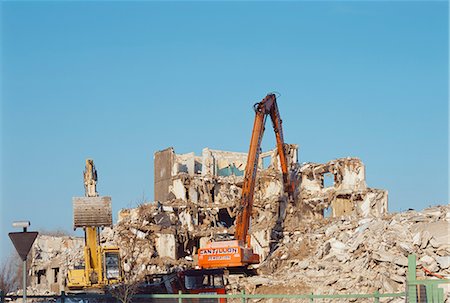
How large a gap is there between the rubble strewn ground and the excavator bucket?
25.3ft

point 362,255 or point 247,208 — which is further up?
point 247,208

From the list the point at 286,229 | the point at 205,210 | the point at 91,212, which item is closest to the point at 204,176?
the point at 205,210

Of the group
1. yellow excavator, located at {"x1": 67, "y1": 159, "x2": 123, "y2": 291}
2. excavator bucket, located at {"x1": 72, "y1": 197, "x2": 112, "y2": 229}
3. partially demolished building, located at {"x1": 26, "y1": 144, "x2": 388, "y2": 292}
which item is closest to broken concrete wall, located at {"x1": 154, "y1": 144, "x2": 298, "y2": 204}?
partially demolished building, located at {"x1": 26, "y1": 144, "x2": 388, "y2": 292}

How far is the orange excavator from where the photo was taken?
3212 cm

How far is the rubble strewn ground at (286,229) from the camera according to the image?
3017 centimetres

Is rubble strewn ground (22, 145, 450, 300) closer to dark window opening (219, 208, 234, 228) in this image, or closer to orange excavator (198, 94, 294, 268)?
dark window opening (219, 208, 234, 228)

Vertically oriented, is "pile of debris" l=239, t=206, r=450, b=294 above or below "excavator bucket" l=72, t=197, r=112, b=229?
below

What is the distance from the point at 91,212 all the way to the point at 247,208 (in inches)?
475

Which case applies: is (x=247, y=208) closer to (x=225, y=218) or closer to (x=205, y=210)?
(x=205, y=210)

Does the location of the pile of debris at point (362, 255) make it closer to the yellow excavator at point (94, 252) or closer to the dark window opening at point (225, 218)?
the yellow excavator at point (94, 252)

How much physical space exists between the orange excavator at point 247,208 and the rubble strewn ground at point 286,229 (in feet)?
3.11

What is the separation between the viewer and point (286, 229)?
41.7 meters

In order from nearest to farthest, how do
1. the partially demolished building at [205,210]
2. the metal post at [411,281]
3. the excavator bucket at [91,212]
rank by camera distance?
the metal post at [411,281] < the excavator bucket at [91,212] < the partially demolished building at [205,210]

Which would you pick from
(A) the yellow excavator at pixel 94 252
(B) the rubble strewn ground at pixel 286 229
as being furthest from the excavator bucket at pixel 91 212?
(B) the rubble strewn ground at pixel 286 229
